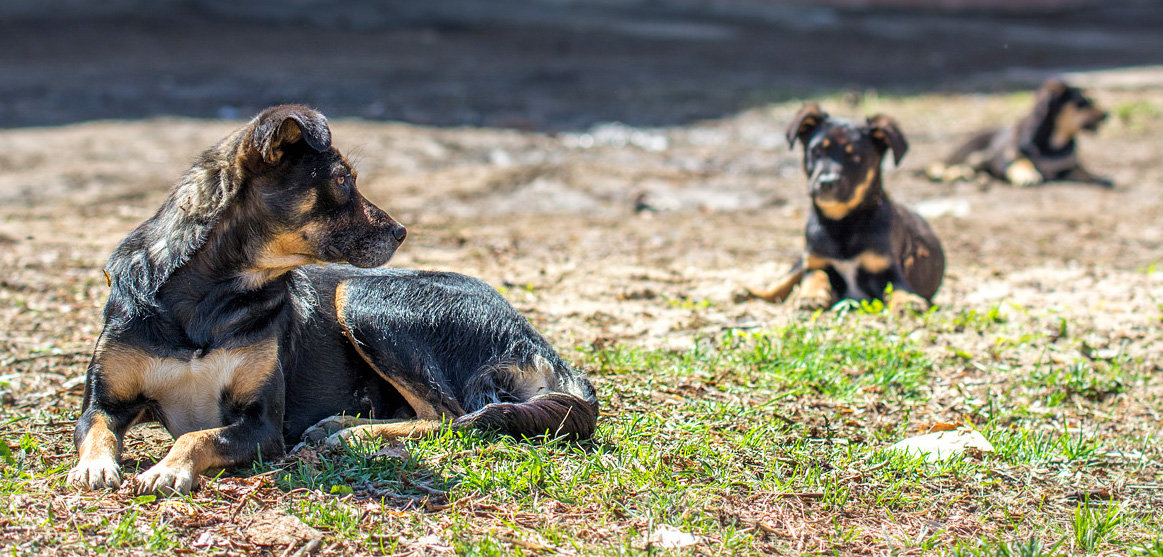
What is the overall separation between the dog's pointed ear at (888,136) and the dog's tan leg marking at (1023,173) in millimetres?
5199

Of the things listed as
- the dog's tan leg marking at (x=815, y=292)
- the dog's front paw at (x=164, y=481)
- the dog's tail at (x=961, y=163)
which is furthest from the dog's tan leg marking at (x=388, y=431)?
the dog's tail at (x=961, y=163)

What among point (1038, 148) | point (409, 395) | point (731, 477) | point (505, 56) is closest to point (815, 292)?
point (731, 477)

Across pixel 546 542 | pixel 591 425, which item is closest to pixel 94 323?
pixel 591 425

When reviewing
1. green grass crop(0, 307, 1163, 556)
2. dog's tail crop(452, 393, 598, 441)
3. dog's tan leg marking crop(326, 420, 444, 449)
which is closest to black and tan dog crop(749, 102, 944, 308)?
green grass crop(0, 307, 1163, 556)

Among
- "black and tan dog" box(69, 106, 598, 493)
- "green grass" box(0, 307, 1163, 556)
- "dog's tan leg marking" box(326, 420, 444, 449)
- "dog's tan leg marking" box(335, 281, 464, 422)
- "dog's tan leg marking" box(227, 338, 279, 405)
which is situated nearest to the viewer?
"green grass" box(0, 307, 1163, 556)

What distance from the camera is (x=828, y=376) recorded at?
192 inches

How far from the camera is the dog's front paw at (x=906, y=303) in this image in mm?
5953

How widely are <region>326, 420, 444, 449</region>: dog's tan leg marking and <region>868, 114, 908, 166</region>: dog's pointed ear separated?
3407 millimetres

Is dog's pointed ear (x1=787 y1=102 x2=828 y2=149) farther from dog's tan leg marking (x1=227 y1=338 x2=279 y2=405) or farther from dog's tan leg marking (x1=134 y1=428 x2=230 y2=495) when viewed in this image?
dog's tan leg marking (x1=134 y1=428 x2=230 y2=495)

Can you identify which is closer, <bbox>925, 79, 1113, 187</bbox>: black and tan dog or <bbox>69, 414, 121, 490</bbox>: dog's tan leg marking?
<bbox>69, 414, 121, 490</bbox>: dog's tan leg marking

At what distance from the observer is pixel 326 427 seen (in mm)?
3992

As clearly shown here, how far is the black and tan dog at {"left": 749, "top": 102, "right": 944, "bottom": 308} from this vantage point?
6.06 meters

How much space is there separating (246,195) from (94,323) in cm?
243

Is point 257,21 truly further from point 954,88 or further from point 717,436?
point 717,436
